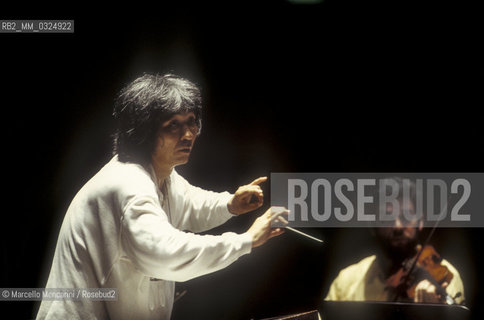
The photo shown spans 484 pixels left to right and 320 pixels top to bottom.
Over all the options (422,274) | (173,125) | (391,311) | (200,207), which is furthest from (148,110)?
(422,274)

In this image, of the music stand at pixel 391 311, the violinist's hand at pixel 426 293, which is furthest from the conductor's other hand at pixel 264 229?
the violinist's hand at pixel 426 293

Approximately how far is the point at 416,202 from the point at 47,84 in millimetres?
2237

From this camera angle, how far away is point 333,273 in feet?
13.2

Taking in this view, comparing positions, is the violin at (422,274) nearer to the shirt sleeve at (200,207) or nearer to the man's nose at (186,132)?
the shirt sleeve at (200,207)

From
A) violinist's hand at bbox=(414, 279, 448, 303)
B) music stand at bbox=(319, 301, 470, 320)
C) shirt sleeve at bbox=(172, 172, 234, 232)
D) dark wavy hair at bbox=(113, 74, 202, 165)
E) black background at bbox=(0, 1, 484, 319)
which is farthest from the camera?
violinist's hand at bbox=(414, 279, 448, 303)

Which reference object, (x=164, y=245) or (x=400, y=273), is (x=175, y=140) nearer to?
(x=164, y=245)

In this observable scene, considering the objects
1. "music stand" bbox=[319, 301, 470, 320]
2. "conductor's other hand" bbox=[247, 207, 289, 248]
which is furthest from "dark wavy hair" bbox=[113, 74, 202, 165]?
"music stand" bbox=[319, 301, 470, 320]

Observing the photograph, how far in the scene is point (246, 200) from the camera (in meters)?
3.23

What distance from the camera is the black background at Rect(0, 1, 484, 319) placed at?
3.35 m

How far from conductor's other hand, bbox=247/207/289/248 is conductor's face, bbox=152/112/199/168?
0.49 m

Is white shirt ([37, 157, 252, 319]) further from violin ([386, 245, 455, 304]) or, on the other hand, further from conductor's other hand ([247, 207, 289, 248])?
violin ([386, 245, 455, 304])

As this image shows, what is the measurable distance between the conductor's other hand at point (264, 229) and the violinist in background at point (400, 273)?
3.24ft

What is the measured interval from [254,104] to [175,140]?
608 millimetres

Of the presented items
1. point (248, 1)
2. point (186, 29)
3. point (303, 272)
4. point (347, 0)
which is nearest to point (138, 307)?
point (303, 272)
